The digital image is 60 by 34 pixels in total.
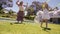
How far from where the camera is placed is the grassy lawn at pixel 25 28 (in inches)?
103

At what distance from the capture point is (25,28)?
2697 millimetres

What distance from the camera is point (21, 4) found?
2836 mm

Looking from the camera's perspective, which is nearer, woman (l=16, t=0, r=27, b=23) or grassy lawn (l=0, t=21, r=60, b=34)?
grassy lawn (l=0, t=21, r=60, b=34)

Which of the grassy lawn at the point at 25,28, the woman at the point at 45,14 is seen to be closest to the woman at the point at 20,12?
the grassy lawn at the point at 25,28

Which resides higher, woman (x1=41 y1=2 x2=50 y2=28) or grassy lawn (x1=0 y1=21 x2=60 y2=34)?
woman (x1=41 y1=2 x2=50 y2=28)

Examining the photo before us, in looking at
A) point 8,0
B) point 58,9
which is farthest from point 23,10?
point 58,9

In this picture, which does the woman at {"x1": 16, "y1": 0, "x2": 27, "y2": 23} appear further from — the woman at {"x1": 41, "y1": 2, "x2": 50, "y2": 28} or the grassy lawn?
the woman at {"x1": 41, "y1": 2, "x2": 50, "y2": 28}

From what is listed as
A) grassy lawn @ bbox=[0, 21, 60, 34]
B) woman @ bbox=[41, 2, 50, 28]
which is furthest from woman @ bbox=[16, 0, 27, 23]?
woman @ bbox=[41, 2, 50, 28]

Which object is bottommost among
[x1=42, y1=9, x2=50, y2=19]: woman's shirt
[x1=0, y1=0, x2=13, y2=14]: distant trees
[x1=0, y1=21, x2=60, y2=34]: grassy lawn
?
[x1=0, y1=21, x2=60, y2=34]: grassy lawn

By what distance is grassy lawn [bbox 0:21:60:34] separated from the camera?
2604 mm

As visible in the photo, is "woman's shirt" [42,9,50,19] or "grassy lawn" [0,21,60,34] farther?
"woman's shirt" [42,9,50,19]

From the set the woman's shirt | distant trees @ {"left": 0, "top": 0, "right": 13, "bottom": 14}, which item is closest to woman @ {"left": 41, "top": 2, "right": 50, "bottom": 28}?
the woman's shirt

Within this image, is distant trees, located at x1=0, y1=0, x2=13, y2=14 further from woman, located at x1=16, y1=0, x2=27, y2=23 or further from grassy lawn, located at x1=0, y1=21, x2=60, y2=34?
grassy lawn, located at x1=0, y1=21, x2=60, y2=34

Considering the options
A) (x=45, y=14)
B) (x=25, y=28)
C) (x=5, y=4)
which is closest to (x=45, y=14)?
(x=45, y=14)
